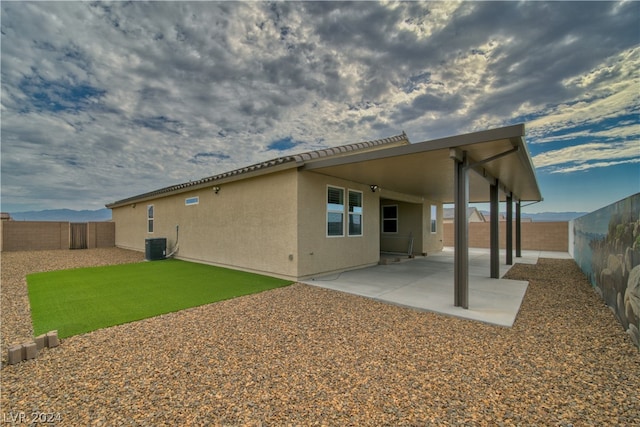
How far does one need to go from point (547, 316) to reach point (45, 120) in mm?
17495

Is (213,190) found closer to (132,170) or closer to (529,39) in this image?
(529,39)

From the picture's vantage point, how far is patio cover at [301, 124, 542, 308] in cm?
496

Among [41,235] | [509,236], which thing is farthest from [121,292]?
[41,235]

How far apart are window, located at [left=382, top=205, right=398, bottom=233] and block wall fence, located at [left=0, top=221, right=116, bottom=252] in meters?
18.6

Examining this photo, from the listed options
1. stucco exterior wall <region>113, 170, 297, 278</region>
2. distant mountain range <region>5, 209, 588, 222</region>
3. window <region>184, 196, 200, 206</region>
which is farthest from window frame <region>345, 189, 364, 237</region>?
distant mountain range <region>5, 209, 588, 222</region>

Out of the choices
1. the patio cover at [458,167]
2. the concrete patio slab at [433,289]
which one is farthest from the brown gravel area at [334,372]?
the patio cover at [458,167]

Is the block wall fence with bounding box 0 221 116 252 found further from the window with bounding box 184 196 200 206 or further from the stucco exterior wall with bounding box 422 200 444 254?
the stucco exterior wall with bounding box 422 200 444 254

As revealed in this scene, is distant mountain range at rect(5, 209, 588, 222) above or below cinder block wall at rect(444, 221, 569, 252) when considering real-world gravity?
above

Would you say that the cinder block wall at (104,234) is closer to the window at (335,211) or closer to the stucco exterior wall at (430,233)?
the window at (335,211)

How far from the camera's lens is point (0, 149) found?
1187cm

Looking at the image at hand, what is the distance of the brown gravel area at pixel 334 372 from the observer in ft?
7.69

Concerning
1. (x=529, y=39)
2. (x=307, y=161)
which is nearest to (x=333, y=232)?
(x=307, y=161)

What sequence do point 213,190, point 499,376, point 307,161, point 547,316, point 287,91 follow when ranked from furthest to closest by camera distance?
1. point 287,91
2. point 213,190
3. point 307,161
4. point 547,316
5. point 499,376

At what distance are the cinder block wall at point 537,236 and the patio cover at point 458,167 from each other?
978 cm
